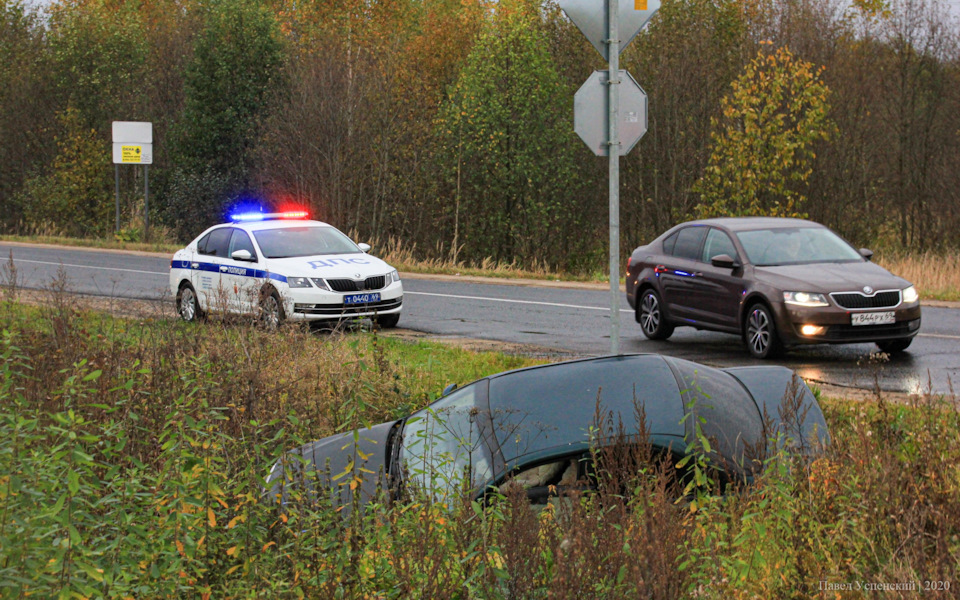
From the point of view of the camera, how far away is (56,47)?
43.1 meters

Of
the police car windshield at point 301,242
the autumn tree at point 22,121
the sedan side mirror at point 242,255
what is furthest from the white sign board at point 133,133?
the sedan side mirror at point 242,255

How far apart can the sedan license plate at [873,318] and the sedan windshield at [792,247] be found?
1.17 meters

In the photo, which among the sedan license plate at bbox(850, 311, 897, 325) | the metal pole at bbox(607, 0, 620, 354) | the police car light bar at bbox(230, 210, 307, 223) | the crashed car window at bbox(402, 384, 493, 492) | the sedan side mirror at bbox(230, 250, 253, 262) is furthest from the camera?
the police car light bar at bbox(230, 210, 307, 223)

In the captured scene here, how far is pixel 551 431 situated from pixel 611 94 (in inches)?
148

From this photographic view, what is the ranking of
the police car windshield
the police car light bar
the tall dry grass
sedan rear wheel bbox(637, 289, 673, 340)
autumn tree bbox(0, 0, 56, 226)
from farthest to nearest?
autumn tree bbox(0, 0, 56, 226) < the tall dry grass < the police car light bar < the police car windshield < sedan rear wheel bbox(637, 289, 673, 340)

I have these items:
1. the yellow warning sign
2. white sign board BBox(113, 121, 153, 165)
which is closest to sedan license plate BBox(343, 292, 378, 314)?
white sign board BBox(113, 121, 153, 165)

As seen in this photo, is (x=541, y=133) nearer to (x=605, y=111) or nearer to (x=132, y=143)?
(x=132, y=143)

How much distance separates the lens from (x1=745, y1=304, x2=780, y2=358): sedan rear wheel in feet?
39.1

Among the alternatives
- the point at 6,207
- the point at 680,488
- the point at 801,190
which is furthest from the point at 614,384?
the point at 6,207

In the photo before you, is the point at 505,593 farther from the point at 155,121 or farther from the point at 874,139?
the point at 155,121

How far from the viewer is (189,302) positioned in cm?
1591

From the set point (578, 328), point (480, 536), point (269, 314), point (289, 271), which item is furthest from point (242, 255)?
point (480, 536)

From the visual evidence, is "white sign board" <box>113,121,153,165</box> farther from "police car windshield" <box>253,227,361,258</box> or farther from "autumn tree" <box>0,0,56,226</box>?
"police car windshield" <box>253,227,361,258</box>

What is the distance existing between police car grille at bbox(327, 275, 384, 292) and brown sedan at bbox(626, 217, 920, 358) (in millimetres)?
3469
